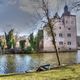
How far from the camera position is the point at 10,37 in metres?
55.3

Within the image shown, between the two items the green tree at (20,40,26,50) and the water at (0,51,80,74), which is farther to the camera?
the green tree at (20,40,26,50)

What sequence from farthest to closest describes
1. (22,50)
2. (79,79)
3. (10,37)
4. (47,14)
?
(22,50), (10,37), (47,14), (79,79)

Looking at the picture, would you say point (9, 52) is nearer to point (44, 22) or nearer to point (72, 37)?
point (72, 37)

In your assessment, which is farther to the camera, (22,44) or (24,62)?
(22,44)

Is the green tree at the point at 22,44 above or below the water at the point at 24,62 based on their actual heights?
above

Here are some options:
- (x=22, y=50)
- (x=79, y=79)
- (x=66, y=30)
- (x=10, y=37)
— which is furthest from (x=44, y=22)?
(x=22, y=50)

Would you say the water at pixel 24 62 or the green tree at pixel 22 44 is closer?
the water at pixel 24 62

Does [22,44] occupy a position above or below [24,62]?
above

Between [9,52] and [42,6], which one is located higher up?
[42,6]

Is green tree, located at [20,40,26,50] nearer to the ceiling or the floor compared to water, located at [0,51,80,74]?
nearer to the ceiling

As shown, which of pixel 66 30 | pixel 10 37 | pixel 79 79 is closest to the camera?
pixel 79 79

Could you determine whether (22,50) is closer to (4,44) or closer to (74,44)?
(4,44)

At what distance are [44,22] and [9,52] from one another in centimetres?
3963

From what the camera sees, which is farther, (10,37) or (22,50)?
(22,50)
